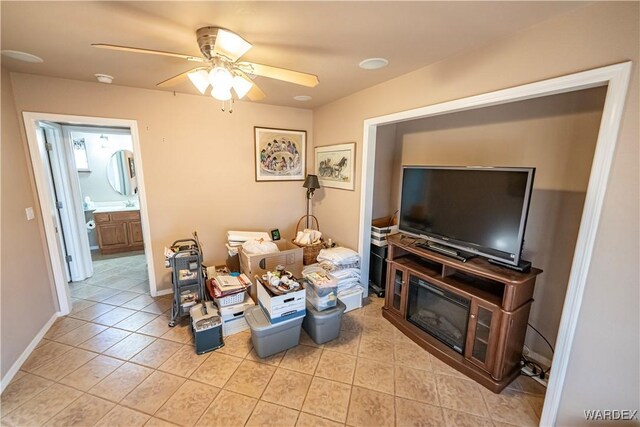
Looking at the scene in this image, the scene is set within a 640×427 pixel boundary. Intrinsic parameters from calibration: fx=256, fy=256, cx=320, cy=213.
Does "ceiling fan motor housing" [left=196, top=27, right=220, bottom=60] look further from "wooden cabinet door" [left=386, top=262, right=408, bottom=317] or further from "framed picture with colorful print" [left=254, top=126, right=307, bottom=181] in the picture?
"wooden cabinet door" [left=386, top=262, right=408, bottom=317]

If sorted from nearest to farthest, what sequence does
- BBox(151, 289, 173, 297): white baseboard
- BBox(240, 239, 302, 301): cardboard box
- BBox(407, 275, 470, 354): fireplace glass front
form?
BBox(407, 275, 470, 354): fireplace glass front < BBox(240, 239, 302, 301): cardboard box < BBox(151, 289, 173, 297): white baseboard

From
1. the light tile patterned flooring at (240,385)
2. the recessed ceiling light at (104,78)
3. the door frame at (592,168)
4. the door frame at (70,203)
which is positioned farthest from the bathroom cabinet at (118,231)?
the door frame at (592,168)

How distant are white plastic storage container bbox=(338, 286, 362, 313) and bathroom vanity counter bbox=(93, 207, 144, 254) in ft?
13.3

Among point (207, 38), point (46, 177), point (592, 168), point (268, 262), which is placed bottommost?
point (268, 262)

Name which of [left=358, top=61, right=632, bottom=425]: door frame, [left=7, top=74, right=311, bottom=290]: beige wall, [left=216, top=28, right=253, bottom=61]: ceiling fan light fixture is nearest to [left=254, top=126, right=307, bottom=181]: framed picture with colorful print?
[left=7, top=74, right=311, bottom=290]: beige wall

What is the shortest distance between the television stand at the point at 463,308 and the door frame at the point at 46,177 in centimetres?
281

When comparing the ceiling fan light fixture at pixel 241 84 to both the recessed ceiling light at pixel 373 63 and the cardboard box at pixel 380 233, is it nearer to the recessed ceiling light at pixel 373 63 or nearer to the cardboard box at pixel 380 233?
the recessed ceiling light at pixel 373 63

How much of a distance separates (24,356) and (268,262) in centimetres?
208

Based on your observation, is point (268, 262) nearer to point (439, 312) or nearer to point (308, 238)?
point (308, 238)

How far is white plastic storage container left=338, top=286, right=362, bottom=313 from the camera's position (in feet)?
9.23

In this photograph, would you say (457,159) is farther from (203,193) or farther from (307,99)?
(203,193)

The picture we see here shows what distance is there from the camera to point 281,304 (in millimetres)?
2125

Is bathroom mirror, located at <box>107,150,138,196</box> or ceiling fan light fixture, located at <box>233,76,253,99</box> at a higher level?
ceiling fan light fixture, located at <box>233,76,253,99</box>

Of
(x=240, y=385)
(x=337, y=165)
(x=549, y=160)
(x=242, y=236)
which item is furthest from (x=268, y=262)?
(x=549, y=160)
